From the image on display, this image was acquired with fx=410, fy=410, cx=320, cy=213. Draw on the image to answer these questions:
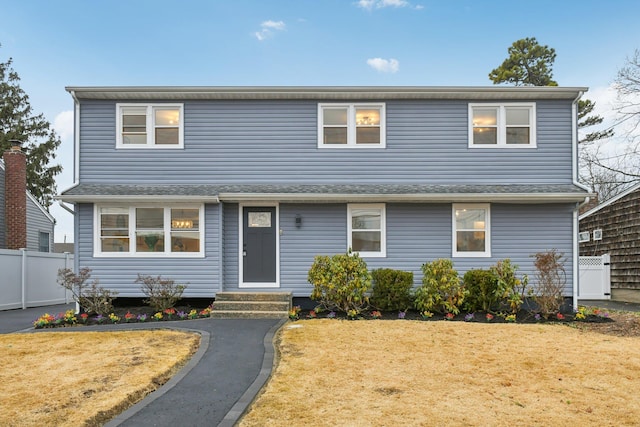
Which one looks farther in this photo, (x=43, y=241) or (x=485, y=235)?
(x=43, y=241)

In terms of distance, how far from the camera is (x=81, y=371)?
18.2 ft

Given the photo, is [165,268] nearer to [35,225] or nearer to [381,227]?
[381,227]

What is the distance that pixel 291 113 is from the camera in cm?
1092

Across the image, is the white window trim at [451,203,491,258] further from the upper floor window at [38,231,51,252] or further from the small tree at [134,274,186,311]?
the upper floor window at [38,231,51,252]

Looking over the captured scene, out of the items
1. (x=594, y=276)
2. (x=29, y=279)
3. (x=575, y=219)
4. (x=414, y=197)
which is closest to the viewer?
(x=414, y=197)

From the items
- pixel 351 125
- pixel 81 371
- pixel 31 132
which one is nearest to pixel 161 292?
pixel 81 371

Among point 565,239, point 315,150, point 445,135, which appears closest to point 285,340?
point 315,150

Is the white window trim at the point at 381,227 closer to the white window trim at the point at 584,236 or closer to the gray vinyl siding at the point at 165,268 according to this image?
the gray vinyl siding at the point at 165,268

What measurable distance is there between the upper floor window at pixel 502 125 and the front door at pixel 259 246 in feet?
18.7

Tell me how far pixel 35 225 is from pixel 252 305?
46.9 feet

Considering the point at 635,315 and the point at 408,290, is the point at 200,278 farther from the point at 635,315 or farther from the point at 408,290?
the point at 635,315

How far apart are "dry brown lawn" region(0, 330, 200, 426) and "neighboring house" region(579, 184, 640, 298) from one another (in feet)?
48.7

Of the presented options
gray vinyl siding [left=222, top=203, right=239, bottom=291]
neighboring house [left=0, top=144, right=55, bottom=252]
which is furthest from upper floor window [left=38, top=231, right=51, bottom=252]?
gray vinyl siding [left=222, top=203, right=239, bottom=291]

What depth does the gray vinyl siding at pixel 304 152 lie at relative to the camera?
10734mm
